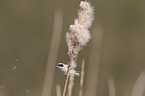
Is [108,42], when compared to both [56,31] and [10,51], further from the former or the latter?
[56,31]

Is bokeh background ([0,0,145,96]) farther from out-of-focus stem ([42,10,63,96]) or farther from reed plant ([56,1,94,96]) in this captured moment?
reed plant ([56,1,94,96])

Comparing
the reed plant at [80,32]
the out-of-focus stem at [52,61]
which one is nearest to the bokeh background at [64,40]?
the out-of-focus stem at [52,61]

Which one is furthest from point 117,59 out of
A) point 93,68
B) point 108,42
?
point 93,68

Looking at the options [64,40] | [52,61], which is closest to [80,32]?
[52,61]

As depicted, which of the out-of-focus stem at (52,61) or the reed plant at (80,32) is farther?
the out-of-focus stem at (52,61)

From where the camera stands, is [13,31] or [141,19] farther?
[141,19]

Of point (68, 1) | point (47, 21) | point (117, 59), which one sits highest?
point (68, 1)

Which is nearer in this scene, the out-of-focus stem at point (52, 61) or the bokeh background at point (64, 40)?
the out-of-focus stem at point (52, 61)

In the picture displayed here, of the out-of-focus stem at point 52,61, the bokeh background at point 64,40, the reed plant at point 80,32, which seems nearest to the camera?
the reed plant at point 80,32

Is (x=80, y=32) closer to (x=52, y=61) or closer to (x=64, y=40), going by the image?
(x=52, y=61)

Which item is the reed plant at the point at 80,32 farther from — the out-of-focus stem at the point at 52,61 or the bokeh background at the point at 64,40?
the bokeh background at the point at 64,40

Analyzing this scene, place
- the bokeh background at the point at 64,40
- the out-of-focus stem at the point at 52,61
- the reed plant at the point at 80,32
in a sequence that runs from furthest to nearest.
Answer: the bokeh background at the point at 64,40 → the out-of-focus stem at the point at 52,61 → the reed plant at the point at 80,32
